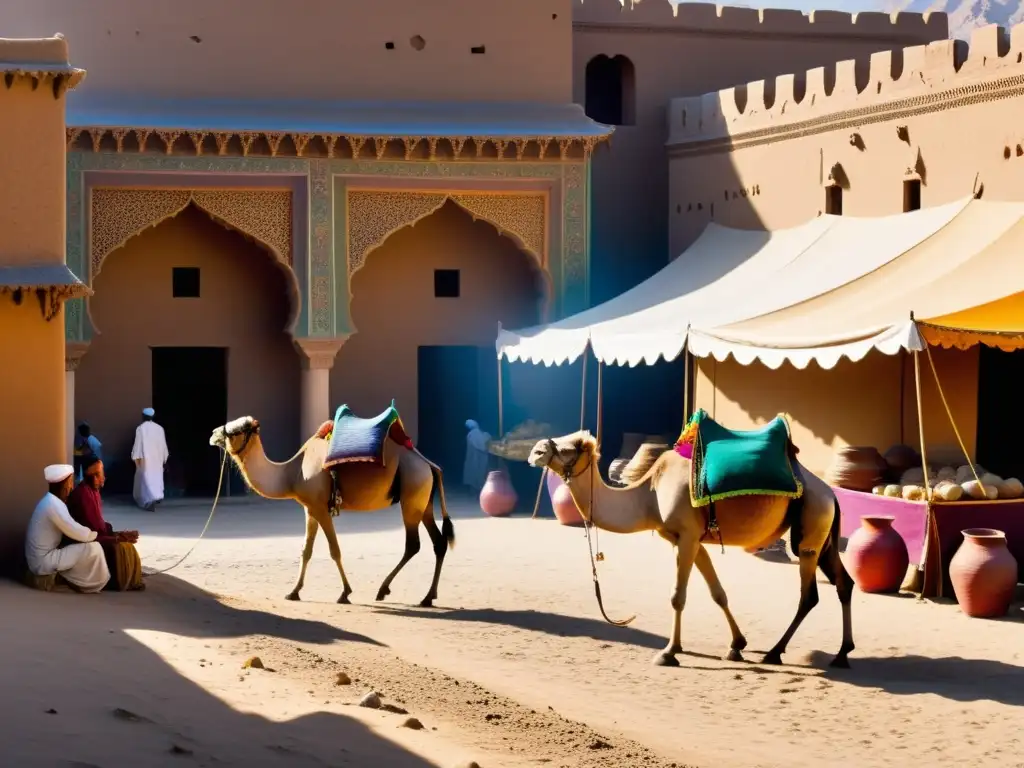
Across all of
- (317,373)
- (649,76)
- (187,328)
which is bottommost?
(317,373)

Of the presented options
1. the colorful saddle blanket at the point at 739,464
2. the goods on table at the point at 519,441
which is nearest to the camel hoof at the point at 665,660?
the colorful saddle blanket at the point at 739,464

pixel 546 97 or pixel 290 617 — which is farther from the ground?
pixel 546 97

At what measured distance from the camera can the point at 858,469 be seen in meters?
12.5

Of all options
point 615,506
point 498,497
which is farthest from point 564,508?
point 615,506

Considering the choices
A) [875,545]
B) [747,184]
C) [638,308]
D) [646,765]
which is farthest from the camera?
[747,184]

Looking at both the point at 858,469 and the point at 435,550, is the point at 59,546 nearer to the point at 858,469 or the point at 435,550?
the point at 435,550

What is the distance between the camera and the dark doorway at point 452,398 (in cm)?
1989

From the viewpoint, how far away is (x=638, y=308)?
16.5m

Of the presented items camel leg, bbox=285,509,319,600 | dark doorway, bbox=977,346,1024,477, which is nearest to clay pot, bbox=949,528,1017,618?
dark doorway, bbox=977,346,1024,477

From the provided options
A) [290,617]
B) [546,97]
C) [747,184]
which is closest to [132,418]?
[546,97]

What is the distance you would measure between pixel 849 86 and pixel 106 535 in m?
9.53

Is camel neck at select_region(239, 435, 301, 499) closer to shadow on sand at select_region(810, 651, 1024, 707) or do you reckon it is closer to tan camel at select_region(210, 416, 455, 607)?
tan camel at select_region(210, 416, 455, 607)

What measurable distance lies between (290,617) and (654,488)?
2624mm

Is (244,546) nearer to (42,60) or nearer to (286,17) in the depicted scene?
(42,60)
